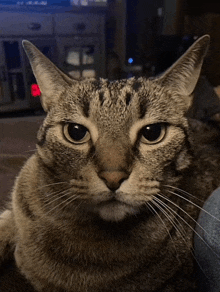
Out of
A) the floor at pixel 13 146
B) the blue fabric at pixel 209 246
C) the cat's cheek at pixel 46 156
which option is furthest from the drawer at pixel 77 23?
the blue fabric at pixel 209 246

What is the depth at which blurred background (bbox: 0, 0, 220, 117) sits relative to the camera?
1666 mm

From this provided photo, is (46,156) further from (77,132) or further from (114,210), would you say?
(114,210)

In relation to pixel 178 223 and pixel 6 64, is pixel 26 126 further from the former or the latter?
pixel 178 223

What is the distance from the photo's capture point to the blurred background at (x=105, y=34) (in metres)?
1.67

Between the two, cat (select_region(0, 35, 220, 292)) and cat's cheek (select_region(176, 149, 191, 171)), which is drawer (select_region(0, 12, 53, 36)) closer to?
cat (select_region(0, 35, 220, 292))

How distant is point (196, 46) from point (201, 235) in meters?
0.47

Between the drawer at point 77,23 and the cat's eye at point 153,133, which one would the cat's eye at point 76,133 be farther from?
the drawer at point 77,23

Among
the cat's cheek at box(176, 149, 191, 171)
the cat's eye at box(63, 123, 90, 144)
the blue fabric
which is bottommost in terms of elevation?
the blue fabric

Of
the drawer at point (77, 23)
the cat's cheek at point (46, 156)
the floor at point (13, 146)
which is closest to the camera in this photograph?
the cat's cheek at point (46, 156)

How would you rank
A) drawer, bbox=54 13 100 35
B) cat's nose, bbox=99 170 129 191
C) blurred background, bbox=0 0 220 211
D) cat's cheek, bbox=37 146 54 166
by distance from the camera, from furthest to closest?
drawer, bbox=54 13 100 35 < blurred background, bbox=0 0 220 211 < cat's cheek, bbox=37 146 54 166 < cat's nose, bbox=99 170 129 191

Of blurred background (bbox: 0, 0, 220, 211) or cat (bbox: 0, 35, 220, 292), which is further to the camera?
blurred background (bbox: 0, 0, 220, 211)

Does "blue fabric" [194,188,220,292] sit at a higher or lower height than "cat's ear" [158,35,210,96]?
lower

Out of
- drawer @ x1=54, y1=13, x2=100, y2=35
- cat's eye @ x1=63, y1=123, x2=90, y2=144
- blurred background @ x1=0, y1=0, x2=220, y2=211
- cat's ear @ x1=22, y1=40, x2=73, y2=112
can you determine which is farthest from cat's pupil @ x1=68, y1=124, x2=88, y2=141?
drawer @ x1=54, y1=13, x2=100, y2=35

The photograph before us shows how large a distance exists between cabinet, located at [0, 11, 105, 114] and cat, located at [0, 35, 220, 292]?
3.47 feet
